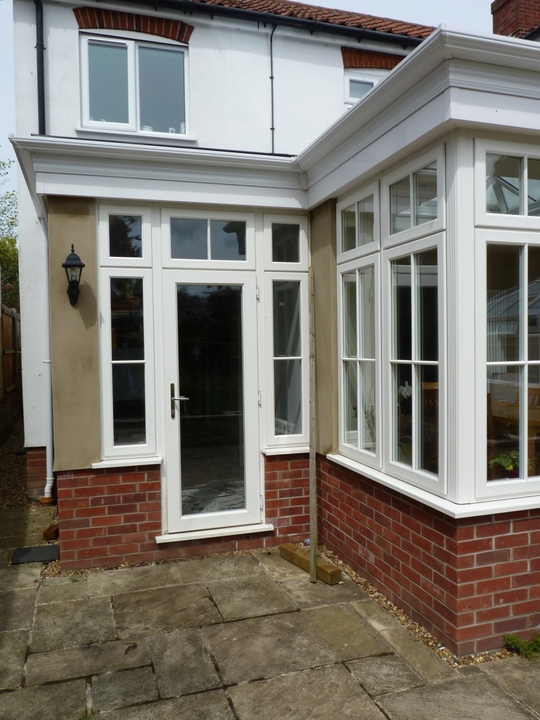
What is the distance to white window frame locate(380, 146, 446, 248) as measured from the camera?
3029 mm

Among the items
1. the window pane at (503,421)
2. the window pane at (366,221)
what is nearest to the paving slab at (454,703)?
the window pane at (503,421)

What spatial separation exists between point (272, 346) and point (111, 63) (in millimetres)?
4288

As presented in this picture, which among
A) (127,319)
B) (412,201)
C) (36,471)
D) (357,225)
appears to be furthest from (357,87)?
(36,471)

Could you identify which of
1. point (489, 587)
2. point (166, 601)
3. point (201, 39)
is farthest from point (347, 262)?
point (201, 39)

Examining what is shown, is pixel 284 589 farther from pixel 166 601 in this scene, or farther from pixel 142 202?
pixel 142 202

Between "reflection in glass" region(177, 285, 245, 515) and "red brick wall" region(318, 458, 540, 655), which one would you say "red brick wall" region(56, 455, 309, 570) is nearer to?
"reflection in glass" region(177, 285, 245, 515)

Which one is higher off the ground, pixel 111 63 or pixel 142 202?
pixel 111 63

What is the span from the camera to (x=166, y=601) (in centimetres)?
368

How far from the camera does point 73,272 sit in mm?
4055

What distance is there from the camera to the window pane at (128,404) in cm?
430

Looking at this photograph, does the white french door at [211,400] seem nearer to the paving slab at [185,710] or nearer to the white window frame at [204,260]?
the white window frame at [204,260]

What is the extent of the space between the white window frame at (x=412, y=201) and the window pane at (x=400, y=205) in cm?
2

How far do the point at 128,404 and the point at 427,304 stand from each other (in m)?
2.29

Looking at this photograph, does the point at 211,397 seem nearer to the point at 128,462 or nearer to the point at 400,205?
the point at 128,462
